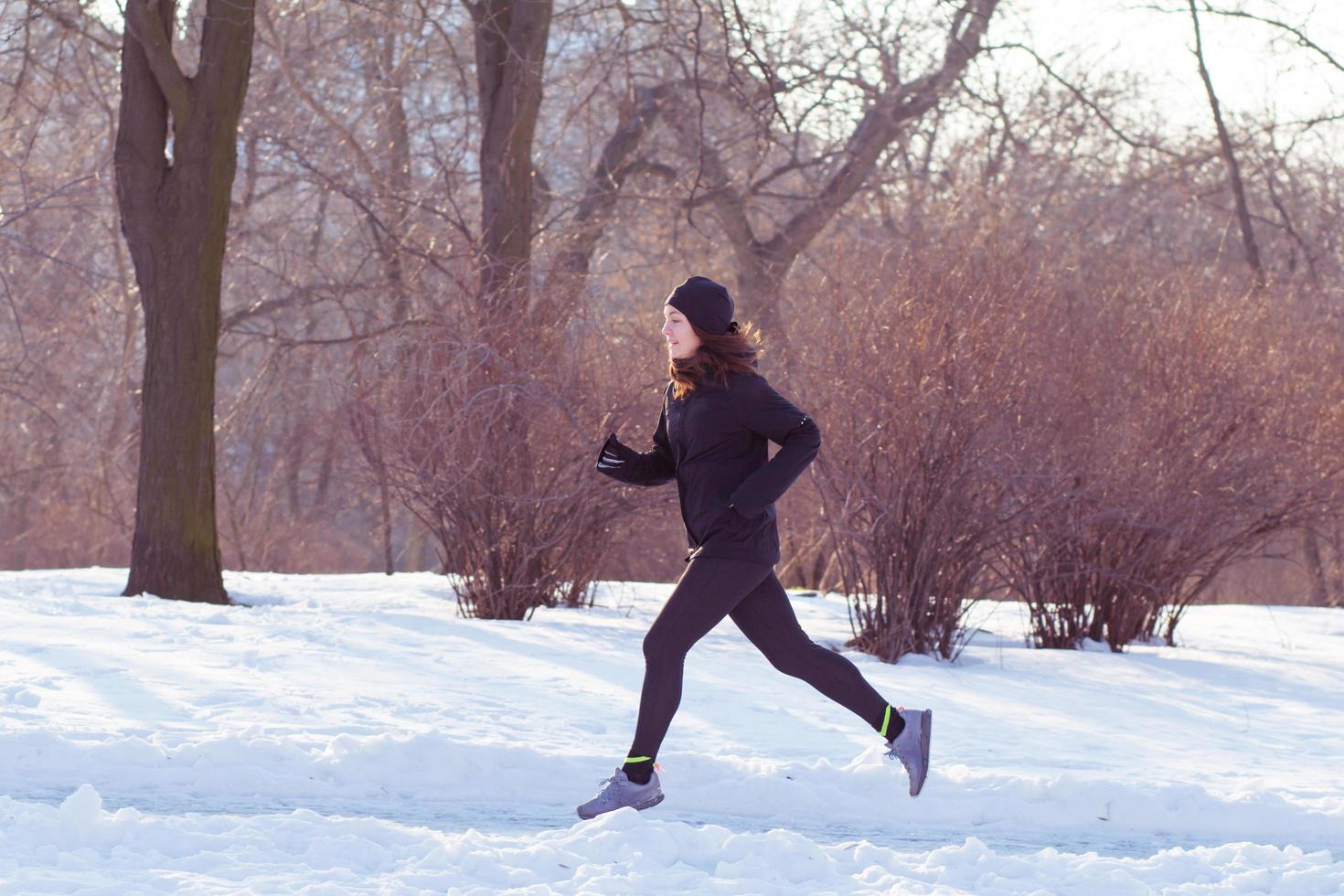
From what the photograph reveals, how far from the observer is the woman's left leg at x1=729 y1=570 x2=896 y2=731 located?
497 centimetres

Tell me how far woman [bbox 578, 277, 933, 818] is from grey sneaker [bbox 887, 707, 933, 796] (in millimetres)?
248

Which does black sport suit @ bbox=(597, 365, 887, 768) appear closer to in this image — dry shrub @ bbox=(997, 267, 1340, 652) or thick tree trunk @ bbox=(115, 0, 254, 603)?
dry shrub @ bbox=(997, 267, 1340, 652)

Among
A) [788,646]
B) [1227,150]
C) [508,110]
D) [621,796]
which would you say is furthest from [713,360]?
[1227,150]

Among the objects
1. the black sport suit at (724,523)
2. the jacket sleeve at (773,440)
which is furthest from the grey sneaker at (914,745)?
the jacket sleeve at (773,440)

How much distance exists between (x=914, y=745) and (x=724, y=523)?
1109 mm

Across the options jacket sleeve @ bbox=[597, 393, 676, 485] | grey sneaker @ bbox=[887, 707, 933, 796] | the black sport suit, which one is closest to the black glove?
jacket sleeve @ bbox=[597, 393, 676, 485]

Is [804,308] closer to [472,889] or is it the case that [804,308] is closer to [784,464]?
[784,464]

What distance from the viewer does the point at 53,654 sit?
7.50 metres

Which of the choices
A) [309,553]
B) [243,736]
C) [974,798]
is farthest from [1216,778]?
[309,553]

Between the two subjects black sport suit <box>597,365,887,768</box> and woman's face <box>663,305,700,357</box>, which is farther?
woman's face <box>663,305,700,357</box>

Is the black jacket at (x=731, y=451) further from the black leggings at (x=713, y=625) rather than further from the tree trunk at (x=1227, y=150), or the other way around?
the tree trunk at (x=1227, y=150)

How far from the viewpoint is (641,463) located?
16.6 feet

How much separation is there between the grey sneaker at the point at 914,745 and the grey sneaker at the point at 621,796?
2.88ft

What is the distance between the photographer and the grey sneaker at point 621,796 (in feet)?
15.9
